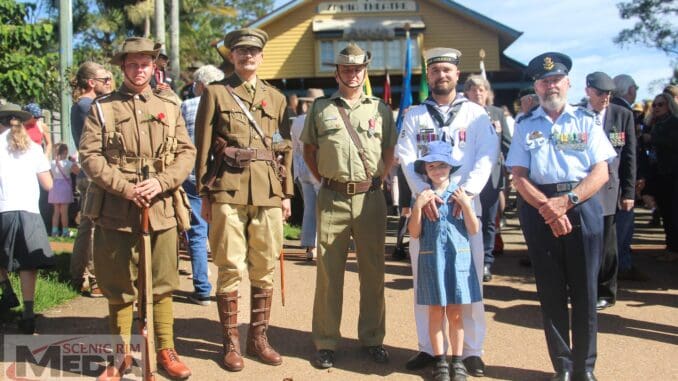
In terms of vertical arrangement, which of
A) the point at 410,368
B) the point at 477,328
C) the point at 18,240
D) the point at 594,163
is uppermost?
the point at 594,163

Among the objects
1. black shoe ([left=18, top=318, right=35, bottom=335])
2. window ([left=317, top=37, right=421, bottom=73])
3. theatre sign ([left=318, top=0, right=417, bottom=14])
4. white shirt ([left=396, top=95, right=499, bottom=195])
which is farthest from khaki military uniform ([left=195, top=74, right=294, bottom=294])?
theatre sign ([left=318, top=0, right=417, bottom=14])

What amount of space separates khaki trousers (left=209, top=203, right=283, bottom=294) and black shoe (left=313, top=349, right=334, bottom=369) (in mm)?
653

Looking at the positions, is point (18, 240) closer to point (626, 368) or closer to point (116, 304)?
point (116, 304)

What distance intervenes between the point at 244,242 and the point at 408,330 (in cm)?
169

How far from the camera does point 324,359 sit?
495 centimetres

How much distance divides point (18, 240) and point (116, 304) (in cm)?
164

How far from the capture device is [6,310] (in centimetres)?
598

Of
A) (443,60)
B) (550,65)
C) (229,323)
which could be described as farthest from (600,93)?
(229,323)

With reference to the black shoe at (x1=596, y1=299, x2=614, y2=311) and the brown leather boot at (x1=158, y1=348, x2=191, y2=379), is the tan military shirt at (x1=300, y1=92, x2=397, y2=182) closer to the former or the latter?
the brown leather boot at (x1=158, y1=348, x2=191, y2=379)

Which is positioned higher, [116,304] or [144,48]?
[144,48]

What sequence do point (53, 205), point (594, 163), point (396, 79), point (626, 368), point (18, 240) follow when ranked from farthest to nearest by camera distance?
point (396, 79) < point (53, 205) < point (18, 240) < point (626, 368) < point (594, 163)

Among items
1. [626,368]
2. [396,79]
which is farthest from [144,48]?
Answer: [396,79]
